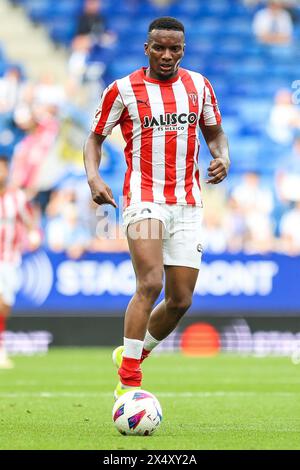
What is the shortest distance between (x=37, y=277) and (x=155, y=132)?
8.13 meters

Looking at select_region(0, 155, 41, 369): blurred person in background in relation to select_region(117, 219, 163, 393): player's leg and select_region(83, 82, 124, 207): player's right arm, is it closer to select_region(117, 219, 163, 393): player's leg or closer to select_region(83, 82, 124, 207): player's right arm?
select_region(83, 82, 124, 207): player's right arm

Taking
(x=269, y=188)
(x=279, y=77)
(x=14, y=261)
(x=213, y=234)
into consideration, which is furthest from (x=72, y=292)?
(x=279, y=77)

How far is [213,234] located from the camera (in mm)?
15438

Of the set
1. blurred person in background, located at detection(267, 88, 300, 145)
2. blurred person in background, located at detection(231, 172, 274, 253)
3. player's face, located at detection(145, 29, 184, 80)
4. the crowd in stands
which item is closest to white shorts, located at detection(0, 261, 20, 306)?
the crowd in stands

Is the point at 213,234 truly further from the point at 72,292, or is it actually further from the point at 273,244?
the point at 72,292

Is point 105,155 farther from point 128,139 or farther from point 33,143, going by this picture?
point 128,139

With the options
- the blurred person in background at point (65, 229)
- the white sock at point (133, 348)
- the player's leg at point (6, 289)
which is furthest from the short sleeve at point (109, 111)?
the blurred person in background at point (65, 229)

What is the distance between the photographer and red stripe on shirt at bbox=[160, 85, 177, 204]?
6.16 metres

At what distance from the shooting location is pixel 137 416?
5457 millimetres

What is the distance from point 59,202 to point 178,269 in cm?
956

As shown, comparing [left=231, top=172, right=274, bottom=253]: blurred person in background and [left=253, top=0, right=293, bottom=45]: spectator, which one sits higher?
[left=253, top=0, right=293, bottom=45]: spectator

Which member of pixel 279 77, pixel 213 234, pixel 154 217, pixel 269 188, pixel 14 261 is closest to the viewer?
pixel 154 217

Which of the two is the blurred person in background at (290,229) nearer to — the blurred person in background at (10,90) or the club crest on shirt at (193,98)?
the blurred person in background at (10,90)

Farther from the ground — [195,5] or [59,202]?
[195,5]
